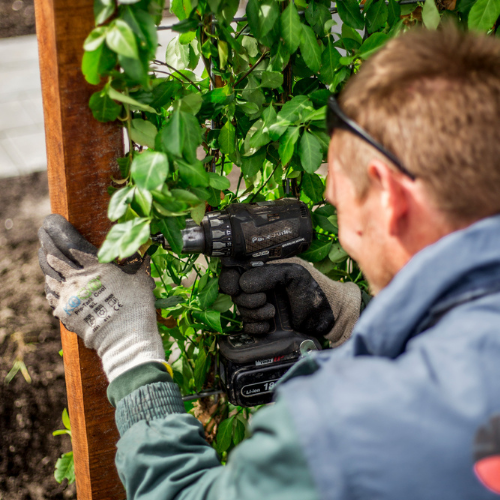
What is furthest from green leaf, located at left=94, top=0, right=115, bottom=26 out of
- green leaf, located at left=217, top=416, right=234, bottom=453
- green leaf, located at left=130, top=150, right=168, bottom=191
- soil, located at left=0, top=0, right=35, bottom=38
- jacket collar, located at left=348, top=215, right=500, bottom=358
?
soil, located at left=0, top=0, right=35, bottom=38

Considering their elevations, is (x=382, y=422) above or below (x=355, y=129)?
below

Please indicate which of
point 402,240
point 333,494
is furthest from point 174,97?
point 333,494

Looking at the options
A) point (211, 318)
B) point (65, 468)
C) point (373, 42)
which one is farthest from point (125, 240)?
point (65, 468)

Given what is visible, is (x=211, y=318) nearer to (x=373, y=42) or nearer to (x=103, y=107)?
(x=103, y=107)

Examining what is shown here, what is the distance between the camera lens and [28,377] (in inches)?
98.6

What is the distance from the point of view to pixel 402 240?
31.9 inches

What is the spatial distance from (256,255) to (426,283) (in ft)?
2.33

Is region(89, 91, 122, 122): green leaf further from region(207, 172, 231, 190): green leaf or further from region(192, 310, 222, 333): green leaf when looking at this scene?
region(192, 310, 222, 333): green leaf

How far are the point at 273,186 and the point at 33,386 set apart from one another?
5.42 ft

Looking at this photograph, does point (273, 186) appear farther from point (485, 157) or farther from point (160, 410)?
point (485, 157)

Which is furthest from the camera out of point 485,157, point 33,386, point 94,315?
point 33,386

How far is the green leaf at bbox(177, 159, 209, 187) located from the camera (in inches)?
42.6

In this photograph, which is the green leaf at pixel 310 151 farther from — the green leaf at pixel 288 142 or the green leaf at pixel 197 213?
the green leaf at pixel 197 213

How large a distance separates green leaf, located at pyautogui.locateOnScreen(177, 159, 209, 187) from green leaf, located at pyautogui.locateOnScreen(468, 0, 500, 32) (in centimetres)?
76
